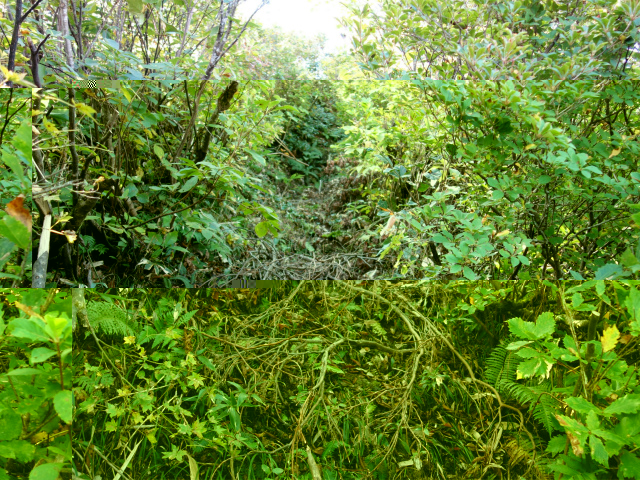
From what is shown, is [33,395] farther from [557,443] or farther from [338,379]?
[557,443]

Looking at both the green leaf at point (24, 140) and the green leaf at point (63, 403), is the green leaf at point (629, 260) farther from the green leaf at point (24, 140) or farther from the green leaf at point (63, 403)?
the green leaf at point (24, 140)

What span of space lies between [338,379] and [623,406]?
77cm

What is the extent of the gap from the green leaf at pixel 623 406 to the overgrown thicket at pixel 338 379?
0.29ft

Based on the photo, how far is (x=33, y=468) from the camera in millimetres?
1251

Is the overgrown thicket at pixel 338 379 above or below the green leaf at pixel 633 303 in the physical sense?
below

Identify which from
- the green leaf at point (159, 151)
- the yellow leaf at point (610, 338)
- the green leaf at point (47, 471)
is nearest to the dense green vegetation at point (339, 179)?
the green leaf at point (159, 151)

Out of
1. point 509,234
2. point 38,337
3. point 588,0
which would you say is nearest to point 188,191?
point 38,337

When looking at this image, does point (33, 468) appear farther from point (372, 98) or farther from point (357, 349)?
point (372, 98)

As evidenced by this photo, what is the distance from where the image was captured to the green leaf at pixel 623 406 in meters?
1.18

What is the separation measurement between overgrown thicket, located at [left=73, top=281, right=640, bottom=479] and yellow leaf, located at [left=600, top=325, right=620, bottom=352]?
0.17 feet

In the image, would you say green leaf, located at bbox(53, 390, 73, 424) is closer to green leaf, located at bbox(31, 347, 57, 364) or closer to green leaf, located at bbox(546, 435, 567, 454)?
green leaf, located at bbox(31, 347, 57, 364)

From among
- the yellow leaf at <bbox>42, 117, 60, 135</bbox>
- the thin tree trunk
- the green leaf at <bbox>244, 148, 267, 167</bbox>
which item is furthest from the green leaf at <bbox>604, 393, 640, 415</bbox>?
the thin tree trunk

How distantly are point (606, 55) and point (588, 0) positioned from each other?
1.87ft

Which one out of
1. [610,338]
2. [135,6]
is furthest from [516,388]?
→ [135,6]
